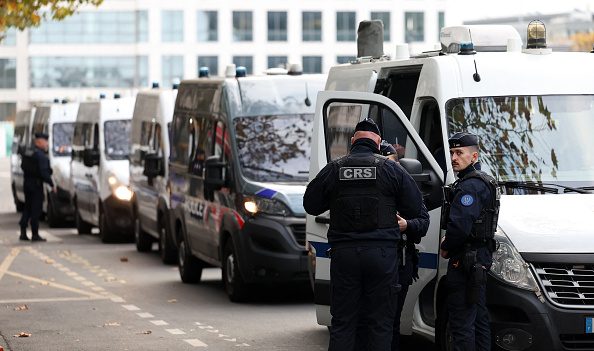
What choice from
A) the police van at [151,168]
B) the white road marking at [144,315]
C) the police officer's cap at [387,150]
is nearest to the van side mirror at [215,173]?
the white road marking at [144,315]

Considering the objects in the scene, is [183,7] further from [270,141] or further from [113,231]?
[270,141]

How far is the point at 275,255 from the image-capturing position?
15.2 metres

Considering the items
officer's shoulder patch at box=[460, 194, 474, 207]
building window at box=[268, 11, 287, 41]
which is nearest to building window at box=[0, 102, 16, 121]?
building window at box=[268, 11, 287, 41]

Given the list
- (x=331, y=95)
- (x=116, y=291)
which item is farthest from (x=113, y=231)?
(x=331, y=95)

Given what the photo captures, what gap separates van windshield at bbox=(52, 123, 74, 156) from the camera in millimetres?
30938

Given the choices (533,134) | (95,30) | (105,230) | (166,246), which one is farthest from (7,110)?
(533,134)

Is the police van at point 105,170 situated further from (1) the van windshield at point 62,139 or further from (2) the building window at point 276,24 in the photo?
(2) the building window at point 276,24

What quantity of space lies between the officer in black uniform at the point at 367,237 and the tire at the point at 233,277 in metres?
6.23

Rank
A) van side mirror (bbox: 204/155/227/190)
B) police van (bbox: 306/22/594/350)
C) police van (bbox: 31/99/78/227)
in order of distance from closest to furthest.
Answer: police van (bbox: 306/22/594/350) < van side mirror (bbox: 204/155/227/190) < police van (bbox: 31/99/78/227)

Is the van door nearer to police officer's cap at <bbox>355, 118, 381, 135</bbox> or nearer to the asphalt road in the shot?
police officer's cap at <bbox>355, 118, 381, 135</bbox>

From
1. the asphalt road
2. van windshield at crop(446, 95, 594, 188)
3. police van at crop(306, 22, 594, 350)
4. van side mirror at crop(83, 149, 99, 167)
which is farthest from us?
van side mirror at crop(83, 149, 99, 167)

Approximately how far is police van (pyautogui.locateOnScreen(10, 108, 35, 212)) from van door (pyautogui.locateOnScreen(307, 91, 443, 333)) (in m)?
22.8

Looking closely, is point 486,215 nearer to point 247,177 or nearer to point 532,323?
point 532,323

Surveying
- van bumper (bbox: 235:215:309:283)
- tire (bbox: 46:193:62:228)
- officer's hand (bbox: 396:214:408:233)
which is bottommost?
tire (bbox: 46:193:62:228)
